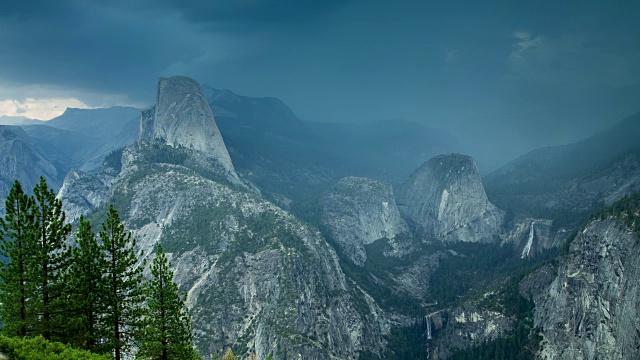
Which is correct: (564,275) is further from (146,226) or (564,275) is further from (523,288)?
(146,226)

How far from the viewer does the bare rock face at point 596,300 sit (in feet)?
339

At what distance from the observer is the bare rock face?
339ft

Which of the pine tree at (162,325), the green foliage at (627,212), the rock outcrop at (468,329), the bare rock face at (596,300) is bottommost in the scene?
the rock outcrop at (468,329)

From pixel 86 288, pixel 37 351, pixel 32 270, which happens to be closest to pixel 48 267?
pixel 32 270

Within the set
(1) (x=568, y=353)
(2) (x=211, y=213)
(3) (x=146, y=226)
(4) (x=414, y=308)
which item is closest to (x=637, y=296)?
(1) (x=568, y=353)

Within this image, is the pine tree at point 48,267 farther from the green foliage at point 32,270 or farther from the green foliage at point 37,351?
the green foliage at point 37,351

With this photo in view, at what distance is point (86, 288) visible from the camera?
40.8 metres

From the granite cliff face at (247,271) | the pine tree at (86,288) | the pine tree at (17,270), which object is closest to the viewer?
the pine tree at (17,270)

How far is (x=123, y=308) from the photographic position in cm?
4228

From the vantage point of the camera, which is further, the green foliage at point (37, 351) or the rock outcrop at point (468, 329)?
the rock outcrop at point (468, 329)

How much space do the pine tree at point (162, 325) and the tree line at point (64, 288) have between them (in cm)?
11

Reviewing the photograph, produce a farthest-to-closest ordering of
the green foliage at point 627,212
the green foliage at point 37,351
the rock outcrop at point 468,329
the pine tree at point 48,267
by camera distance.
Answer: the rock outcrop at point 468,329 → the green foliage at point 627,212 → the pine tree at point 48,267 → the green foliage at point 37,351

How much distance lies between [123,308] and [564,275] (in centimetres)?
13212

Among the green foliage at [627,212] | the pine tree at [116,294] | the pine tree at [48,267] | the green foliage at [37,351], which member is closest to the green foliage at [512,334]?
the green foliage at [627,212]
